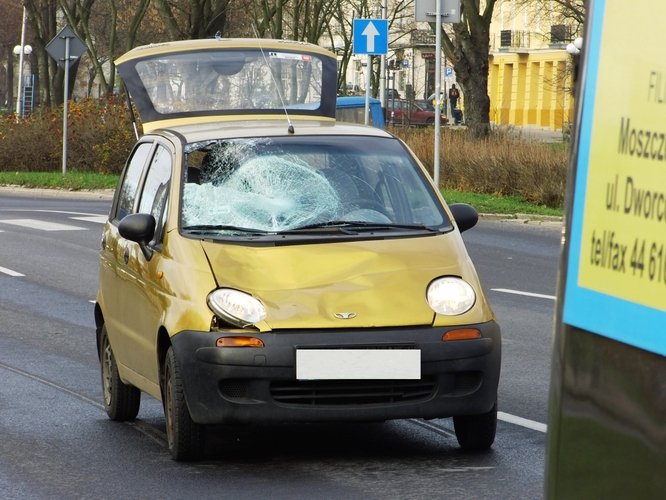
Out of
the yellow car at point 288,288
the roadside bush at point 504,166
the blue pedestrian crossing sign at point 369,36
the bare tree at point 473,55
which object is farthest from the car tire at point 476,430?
the bare tree at point 473,55

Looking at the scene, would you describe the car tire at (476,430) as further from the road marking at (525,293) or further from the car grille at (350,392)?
the road marking at (525,293)

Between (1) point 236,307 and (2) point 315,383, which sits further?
(1) point 236,307

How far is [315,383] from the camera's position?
6828 millimetres

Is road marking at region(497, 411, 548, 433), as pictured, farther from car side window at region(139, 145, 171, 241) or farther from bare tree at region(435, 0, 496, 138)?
bare tree at region(435, 0, 496, 138)

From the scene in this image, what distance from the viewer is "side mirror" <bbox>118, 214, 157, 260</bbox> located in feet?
25.3

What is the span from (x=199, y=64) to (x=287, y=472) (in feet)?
15.9

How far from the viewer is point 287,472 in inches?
276

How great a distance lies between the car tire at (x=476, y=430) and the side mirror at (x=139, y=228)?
66.4 inches

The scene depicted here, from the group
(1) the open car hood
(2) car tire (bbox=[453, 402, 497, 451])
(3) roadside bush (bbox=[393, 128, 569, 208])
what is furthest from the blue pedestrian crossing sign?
(2) car tire (bbox=[453, 402, 497, 451])

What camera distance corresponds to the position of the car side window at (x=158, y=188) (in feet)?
26.2

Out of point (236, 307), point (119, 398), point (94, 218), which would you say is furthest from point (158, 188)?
point (94, 218)

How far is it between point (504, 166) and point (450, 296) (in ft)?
66.0

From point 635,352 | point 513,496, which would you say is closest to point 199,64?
point 513,496

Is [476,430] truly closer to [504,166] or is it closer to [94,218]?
[94,218]
